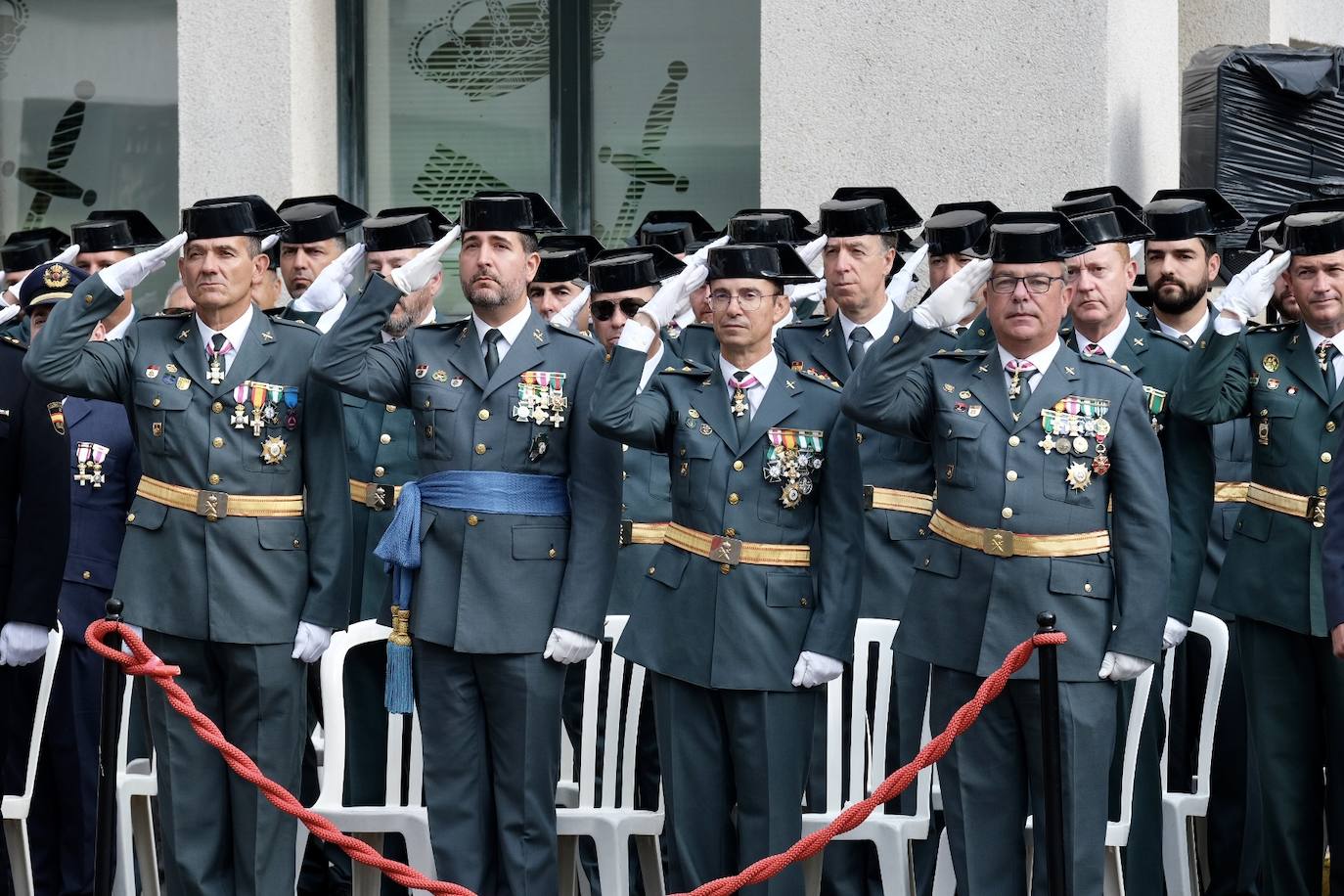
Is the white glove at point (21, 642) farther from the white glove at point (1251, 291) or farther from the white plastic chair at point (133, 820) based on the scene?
the white glove at point (1251, 291)

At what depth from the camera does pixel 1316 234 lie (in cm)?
550

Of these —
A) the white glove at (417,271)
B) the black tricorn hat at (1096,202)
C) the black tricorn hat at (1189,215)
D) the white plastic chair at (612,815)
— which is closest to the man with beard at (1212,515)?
the black tricorn hat at (1189,215)

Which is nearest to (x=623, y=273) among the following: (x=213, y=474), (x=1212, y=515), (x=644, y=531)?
(x=644, y=531)

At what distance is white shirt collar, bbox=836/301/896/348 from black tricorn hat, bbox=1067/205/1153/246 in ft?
2.31

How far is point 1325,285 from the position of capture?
5.58 metres

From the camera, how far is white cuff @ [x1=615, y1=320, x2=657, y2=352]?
531cm

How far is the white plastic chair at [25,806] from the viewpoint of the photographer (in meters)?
5.67

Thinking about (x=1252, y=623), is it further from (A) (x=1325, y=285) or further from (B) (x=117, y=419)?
(B) (x=117, y=419)

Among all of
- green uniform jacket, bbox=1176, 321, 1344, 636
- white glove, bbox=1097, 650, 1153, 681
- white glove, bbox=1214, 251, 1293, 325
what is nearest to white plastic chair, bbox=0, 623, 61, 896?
white glove, bbox=1097, 650, 1153, 681

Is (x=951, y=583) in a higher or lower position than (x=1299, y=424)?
lower

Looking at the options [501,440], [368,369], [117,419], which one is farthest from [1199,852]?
[117,419]

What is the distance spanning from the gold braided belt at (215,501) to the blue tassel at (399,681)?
1.55ft

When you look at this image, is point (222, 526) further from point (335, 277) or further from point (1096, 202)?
point (1096, 202)

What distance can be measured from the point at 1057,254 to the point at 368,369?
5.89ft
